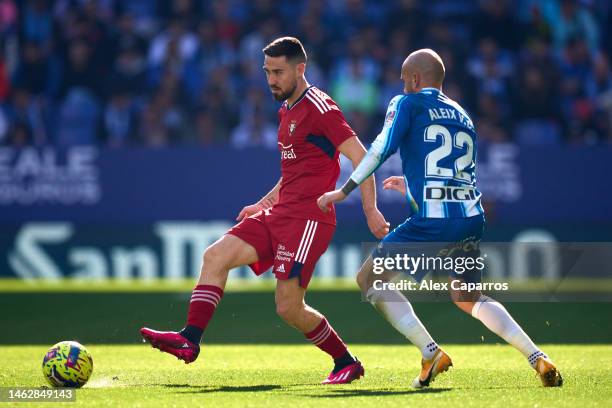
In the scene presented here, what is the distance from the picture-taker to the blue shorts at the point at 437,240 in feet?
23.7

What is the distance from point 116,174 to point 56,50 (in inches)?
139

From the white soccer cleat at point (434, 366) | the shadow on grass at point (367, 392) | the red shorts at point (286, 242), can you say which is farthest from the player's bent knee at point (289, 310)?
the white soccer cleat at point (434, 366)

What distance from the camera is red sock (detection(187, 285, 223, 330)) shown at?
7590 millimetres

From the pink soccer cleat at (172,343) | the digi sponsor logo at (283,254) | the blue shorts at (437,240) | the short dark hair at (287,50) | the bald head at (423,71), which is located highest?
the short dark hair at (287,50)

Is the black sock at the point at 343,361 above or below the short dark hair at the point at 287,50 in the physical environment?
below

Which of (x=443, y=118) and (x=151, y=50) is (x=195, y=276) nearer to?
(x=151, y=50)

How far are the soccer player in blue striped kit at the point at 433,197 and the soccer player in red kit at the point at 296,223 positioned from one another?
386 millimetres

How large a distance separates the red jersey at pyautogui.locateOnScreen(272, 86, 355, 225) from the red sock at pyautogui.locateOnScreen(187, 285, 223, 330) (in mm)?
699

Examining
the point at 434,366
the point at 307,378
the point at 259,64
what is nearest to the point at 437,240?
the point at 434,366

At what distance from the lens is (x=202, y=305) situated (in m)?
7.64

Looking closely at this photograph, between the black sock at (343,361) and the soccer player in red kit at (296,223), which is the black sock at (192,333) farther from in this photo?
the black sock at (343,361)

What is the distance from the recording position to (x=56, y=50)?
19000mm

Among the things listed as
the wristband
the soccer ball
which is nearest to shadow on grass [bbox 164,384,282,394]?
the soccer ball

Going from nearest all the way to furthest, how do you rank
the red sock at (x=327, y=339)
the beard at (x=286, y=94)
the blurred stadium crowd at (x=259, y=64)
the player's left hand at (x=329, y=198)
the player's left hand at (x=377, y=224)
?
the player's left hand at (x=329, y=198) → the player's left hand at (x=377, y=224) → the red sock at (x=327, y=339) → the beard at (x=286, y=94) → the blurred stadium crowd at (x=259, y=64)
